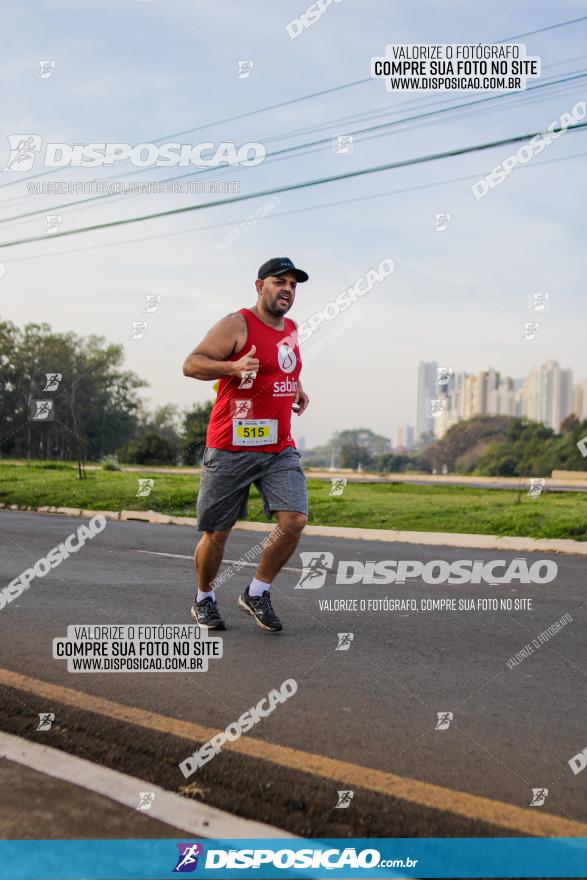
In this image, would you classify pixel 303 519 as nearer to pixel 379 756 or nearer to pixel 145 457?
pixel 379 756

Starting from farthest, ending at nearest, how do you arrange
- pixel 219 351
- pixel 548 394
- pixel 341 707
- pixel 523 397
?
pixel 548 394, pixel 523 397, pixel 219 351, pixel 341 707

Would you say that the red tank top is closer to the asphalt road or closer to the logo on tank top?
the logo on tank top

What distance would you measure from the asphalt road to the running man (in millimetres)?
384

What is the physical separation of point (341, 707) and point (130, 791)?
119 centimetres

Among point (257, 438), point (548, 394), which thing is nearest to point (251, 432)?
point (257, 438)

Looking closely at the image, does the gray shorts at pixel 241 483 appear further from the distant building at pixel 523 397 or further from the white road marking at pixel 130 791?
the distant building at pixel 523 397

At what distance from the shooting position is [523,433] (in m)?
32.2

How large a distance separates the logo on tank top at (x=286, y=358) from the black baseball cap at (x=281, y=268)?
1.26ft

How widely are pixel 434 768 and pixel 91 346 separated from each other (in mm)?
27668

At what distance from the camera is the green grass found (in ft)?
45.3

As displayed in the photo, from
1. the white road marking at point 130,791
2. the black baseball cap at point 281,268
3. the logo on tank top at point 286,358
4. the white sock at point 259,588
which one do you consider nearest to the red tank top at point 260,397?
the logo on tank top at point 286,358

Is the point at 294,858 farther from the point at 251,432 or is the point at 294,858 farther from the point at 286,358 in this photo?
the point at 286,358

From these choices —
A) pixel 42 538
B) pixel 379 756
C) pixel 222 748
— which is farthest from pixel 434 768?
pixel 42 538

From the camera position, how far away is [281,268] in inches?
210
